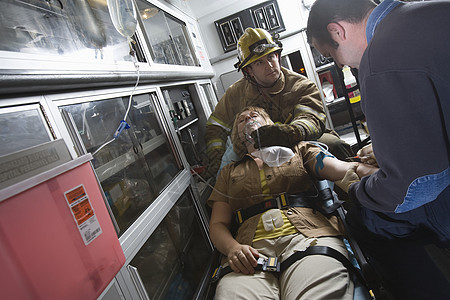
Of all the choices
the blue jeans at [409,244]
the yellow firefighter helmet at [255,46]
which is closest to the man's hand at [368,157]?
the blue jeans at [409,244]

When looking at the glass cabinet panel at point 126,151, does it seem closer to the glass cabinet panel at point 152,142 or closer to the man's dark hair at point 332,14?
the glass cabinet panel at point 152,142

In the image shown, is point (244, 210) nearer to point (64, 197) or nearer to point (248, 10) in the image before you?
point (64, 197)

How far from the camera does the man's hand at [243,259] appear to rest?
1.49m

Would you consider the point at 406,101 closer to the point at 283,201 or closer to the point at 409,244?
the point at 409,244

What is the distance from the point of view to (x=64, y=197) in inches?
31.9

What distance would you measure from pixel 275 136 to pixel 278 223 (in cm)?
70

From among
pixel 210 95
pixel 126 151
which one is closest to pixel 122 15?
pixel 126 151

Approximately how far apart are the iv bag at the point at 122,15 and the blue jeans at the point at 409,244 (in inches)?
65.5

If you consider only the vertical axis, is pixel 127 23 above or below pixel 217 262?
above

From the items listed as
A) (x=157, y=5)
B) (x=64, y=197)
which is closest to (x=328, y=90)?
(x=157, y=5)

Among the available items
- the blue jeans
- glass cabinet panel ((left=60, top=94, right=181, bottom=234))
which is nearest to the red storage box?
glass cabinet panel ((left=60, top=94, right=181, bottom=234))

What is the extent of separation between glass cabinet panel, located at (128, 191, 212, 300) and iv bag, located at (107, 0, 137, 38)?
1.22 m

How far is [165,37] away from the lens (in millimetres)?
3004

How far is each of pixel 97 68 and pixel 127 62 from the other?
1.23 feet
